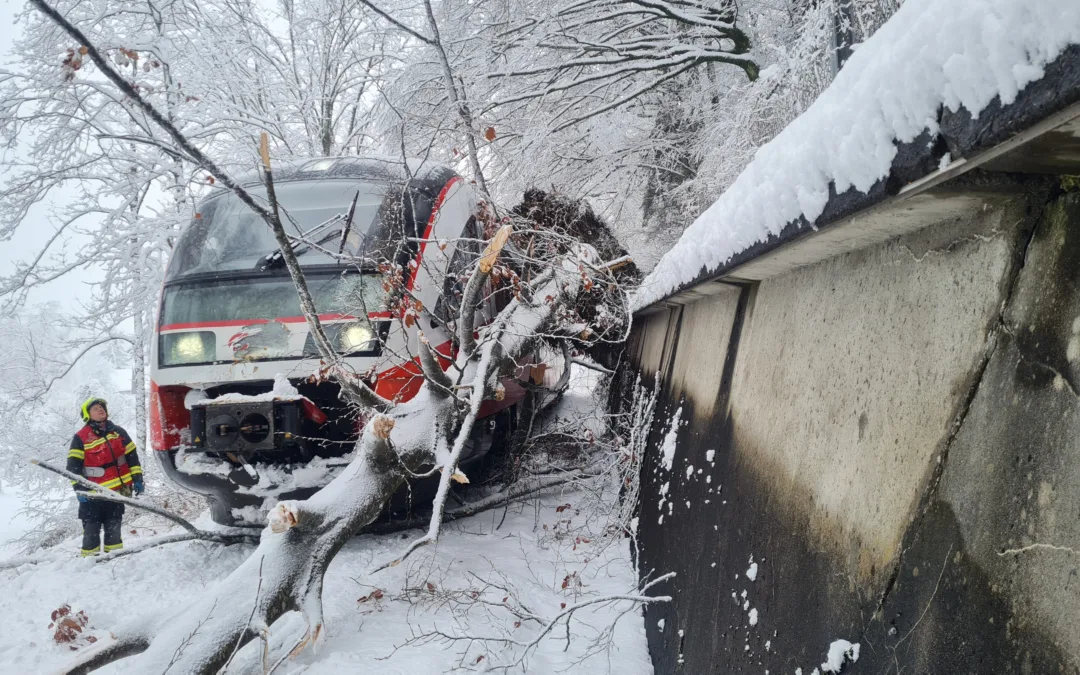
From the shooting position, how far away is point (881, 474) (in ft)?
3.80

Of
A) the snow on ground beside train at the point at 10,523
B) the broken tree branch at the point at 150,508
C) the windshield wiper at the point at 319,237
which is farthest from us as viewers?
the snow on ground beside train at the point at 10,523

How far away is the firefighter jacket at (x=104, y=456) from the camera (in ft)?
17.1

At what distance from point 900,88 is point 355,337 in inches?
153

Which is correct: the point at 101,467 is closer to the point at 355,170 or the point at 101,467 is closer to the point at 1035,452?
the point at 355,170

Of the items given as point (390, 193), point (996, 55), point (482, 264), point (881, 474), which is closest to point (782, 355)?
point (881, 474)

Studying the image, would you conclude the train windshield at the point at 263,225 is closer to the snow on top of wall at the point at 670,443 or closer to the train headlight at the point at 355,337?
the train headlight at the point at 355,337

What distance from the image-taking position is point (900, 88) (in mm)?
826

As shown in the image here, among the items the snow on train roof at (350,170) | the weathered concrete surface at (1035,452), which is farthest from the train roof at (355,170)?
the weathered concrete surface at (1035,452)

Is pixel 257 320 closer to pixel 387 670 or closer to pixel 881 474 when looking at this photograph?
pixel 387 670

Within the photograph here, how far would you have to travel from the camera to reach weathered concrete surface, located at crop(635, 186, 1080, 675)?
80 centimetres

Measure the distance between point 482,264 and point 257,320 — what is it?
194cm

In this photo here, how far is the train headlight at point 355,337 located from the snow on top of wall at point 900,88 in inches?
123

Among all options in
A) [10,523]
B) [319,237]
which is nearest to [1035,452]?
[319,237]

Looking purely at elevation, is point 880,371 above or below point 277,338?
above
